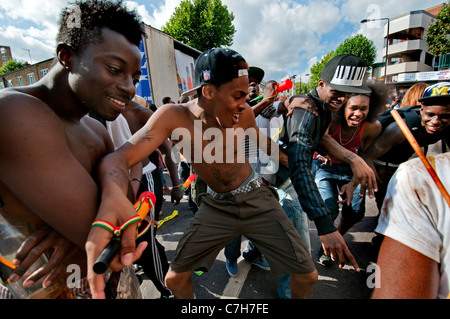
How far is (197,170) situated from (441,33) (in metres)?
28.9

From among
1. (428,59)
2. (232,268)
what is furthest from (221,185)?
(428,59)

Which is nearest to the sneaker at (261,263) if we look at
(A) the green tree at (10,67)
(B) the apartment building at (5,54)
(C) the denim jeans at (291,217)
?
(C) the denim jeans at (291,217)

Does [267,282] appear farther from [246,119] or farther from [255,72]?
[255,72]

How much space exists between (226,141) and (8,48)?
60.5m

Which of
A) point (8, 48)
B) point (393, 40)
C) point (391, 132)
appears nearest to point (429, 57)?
point (393, 40)

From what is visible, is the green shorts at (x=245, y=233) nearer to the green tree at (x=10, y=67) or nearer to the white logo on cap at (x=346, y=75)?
the white logo on cap at (x=346, y=75)

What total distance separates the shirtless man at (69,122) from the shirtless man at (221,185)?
1.74 feet

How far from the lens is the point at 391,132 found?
2.83 m

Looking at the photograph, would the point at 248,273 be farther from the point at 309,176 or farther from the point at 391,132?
the point at 391,132

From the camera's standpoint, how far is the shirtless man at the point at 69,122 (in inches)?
32.4

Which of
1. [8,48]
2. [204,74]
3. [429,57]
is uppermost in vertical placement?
[8,48]

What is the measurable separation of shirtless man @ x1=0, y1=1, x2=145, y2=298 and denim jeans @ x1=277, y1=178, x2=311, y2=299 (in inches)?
80.6

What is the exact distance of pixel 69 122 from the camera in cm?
115

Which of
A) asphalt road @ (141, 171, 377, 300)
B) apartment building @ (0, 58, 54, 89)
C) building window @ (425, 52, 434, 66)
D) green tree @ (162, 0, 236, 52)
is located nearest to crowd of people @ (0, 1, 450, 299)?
asphalt road @ (141, 171, 377, 300)
